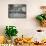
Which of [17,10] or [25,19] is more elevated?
[17,10]

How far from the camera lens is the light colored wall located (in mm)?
3191

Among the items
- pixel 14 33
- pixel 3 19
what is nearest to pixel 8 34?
pixel 14 33

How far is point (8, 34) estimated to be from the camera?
304cm

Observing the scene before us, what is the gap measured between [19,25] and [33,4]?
1.49ft

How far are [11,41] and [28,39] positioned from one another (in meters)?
0.30

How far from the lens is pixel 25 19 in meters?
3.19

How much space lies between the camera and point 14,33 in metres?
3.04

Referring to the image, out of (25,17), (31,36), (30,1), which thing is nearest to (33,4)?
(30,1)

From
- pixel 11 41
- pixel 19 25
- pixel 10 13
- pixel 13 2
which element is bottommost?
pixel 11 41

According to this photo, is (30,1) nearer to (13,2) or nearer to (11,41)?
(13,2)

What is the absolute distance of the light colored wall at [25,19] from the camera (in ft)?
10.5

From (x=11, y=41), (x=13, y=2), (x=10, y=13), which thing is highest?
(x=13, y=2)

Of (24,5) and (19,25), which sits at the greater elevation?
(24,5)

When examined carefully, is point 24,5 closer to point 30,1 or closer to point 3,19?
point 30,1
